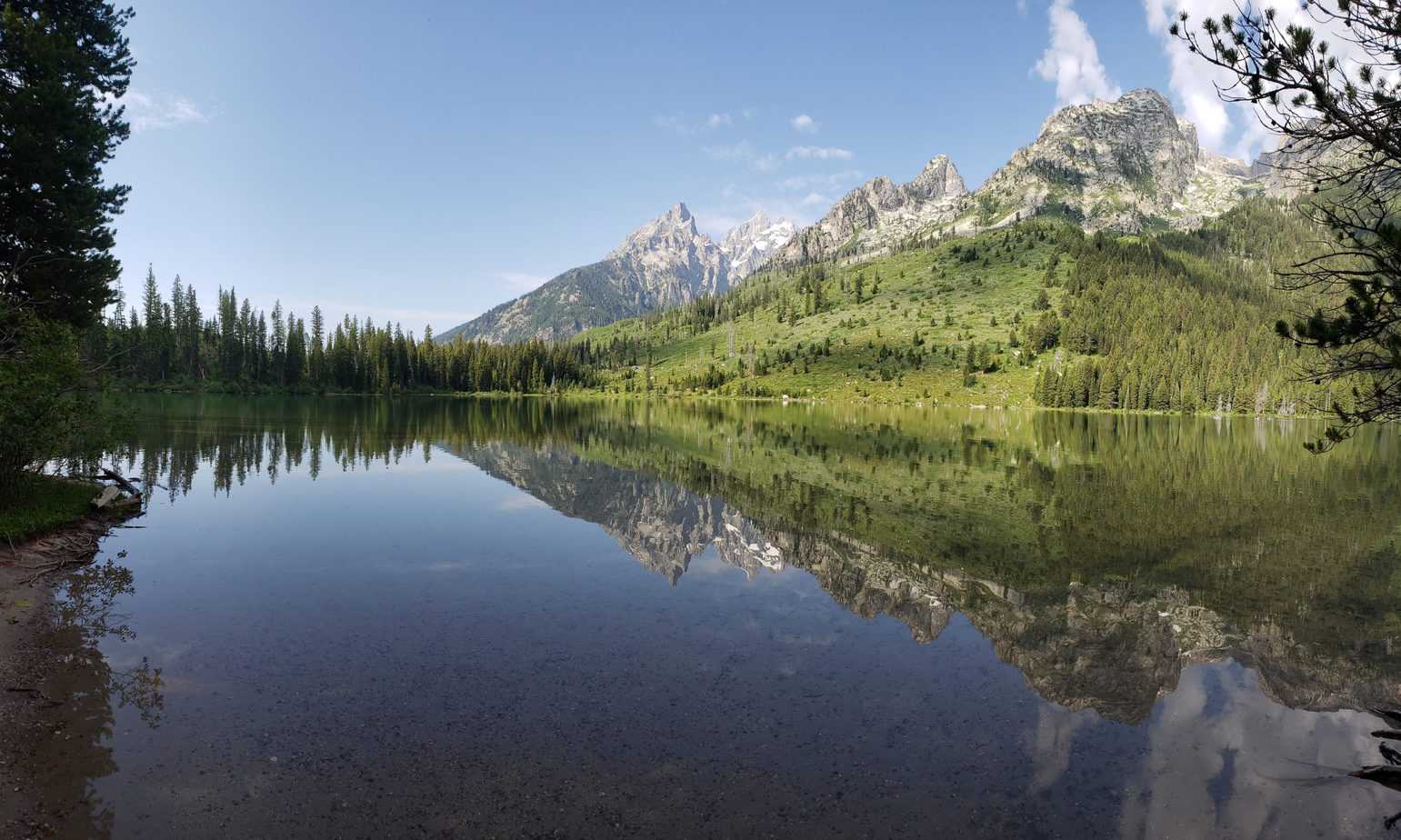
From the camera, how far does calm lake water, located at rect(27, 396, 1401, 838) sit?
31.8 feet

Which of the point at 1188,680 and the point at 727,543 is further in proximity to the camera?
the point at 727,543

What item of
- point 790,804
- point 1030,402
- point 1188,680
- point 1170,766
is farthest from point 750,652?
point 1030,402

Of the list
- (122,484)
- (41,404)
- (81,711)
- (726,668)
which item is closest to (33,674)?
(81,711)

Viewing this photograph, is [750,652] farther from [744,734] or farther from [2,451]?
[2,451]

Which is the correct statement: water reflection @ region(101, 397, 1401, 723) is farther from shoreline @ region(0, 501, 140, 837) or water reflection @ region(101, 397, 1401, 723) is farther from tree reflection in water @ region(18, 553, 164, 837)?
shoreline @ region(0, 501, 140, 837)

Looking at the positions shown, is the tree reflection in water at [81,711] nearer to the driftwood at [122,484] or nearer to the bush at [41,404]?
the bush at [41,404]

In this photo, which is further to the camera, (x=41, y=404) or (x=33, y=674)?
(x=41, y=404)

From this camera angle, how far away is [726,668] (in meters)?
14.9

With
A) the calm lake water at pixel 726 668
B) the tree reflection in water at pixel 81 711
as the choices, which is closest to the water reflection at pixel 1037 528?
the calm lake water at pixel 726 668

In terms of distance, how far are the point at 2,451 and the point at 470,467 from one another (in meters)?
26.0

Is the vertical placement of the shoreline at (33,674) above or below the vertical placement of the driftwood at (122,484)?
below

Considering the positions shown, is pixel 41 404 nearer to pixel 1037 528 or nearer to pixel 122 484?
pixel 122 484

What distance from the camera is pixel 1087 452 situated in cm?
6344

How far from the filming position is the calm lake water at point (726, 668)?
9.69 meters
